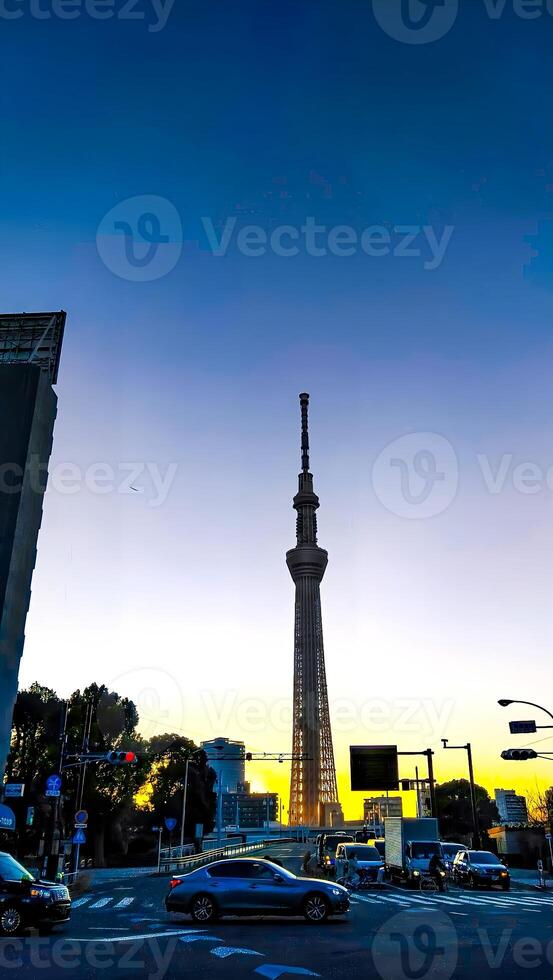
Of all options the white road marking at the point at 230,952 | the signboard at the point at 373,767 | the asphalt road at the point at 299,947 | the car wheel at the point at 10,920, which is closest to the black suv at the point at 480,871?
the asphalt road at the point at 299,947

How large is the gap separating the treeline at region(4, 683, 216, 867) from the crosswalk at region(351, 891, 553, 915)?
3155 cm

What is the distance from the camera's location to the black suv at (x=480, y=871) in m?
32.3

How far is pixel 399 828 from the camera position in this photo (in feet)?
120

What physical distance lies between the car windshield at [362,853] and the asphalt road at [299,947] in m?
12.1

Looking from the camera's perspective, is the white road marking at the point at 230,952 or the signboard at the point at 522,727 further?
the signboard at the point at 522,727

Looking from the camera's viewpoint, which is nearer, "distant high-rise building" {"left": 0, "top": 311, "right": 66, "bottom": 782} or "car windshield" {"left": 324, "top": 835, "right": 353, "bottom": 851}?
"distant high-rise building" {"left": 0, "top": 311, "right": 66, "bottom": 782}

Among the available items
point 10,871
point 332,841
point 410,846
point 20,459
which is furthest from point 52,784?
point 332,841

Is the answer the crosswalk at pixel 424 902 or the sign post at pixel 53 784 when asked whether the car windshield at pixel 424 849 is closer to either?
the crosswalk at pixel 424 902

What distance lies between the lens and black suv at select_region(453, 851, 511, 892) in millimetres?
32281

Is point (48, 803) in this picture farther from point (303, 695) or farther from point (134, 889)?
point (303, 695)

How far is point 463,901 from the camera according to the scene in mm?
25188

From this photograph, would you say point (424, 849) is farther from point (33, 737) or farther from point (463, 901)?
point (33, 737)

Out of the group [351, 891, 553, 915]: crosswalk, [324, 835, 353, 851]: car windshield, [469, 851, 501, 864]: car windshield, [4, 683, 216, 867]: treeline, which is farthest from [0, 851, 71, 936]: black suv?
[4, 683, 216, 867]: treeline

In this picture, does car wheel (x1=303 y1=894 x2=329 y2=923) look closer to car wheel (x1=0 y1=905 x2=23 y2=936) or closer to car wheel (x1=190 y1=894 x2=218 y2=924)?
car wheel (x1=190 y1=894 x2=218 y2=924)
